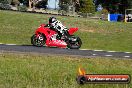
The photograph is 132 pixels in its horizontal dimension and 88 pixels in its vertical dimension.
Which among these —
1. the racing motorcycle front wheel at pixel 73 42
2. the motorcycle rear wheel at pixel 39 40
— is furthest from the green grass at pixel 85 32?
the racing motorcycle front wheel at pixel 73 42

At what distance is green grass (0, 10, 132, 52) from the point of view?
3328cm

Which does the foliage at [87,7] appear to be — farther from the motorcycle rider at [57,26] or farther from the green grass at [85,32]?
the motorcycle rider at [57,26]

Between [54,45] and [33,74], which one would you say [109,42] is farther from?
[33,74]

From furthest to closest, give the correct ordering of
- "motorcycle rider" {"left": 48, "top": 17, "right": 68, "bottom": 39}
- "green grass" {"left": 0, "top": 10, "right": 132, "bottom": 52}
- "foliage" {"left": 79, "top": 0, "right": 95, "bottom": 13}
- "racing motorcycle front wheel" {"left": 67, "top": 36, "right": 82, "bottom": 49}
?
"foliage" {"left": 79, "top": 0, "right": 95, "bottom": 13} < "green grass" {"left": 0, "top": 10, "right": 132, "bottom": 52} < "racing motorcycle front wheel" {"left": 67, "top": 36, "right": 82, "bottom": 49} < "motorcycle rider" {"left": 48, "top": 17, "right": 68, "bottom": 39}

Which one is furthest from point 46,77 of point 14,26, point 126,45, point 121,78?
point 14,26

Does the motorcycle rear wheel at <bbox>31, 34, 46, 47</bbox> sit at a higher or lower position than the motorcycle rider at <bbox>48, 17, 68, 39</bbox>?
lower

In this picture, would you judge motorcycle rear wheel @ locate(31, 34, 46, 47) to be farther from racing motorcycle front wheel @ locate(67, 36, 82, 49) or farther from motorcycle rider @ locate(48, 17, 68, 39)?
racing motorcycle front wheel @ locate(67, 36, 82, 49)

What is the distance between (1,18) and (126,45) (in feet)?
55.8

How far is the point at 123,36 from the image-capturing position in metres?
42.5

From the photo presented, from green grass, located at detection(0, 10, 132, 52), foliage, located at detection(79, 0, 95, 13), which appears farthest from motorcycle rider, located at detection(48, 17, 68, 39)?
foliage, located at detection(79, 0, 95, 13)

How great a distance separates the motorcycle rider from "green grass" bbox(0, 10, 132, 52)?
7314 millimetres

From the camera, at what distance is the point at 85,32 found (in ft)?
138

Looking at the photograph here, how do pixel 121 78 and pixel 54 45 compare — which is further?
pixel 54 45

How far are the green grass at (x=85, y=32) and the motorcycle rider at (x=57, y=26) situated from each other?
731 cm
